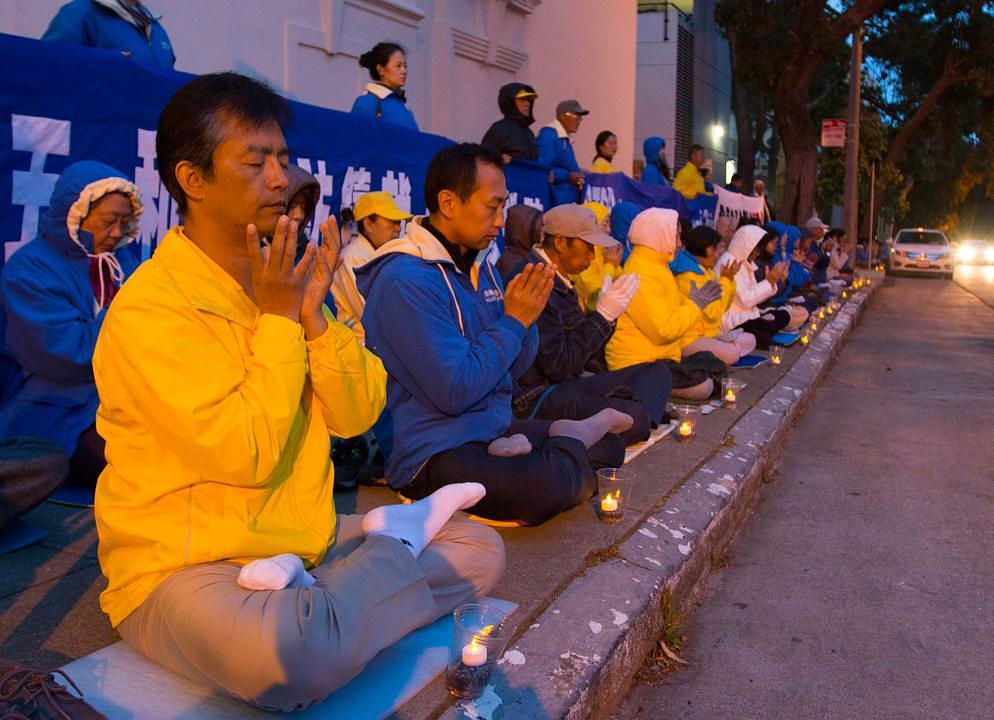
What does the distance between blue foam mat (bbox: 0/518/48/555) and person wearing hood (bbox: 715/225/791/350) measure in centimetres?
657

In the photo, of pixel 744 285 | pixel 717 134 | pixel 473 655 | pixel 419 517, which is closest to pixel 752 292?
pixel 744 285

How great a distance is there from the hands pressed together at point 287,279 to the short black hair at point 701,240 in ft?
22.1

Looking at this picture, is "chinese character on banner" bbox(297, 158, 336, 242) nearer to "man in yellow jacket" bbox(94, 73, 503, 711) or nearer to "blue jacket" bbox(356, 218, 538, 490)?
"blue jacket" bbox(356, 218, 538, 490)

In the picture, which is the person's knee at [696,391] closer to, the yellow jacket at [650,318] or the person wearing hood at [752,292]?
the yellow jacket at [650,318]

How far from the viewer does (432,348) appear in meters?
3.75

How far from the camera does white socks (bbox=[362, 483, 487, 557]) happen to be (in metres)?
2.86

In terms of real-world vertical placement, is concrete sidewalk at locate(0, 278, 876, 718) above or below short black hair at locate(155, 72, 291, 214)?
below

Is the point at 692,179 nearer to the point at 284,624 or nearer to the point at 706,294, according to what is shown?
the point at 706,294

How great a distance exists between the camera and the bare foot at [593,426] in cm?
447

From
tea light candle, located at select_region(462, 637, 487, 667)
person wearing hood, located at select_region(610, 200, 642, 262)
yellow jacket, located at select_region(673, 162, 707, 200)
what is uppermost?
yellow jacket, located at select_region(673, 162, 707, 200)

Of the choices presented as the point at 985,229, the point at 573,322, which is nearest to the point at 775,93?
the point at 573,322

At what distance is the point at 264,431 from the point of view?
2387 mm

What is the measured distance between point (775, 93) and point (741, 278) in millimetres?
16414

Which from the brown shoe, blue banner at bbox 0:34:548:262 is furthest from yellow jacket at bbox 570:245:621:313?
the brown shoe
